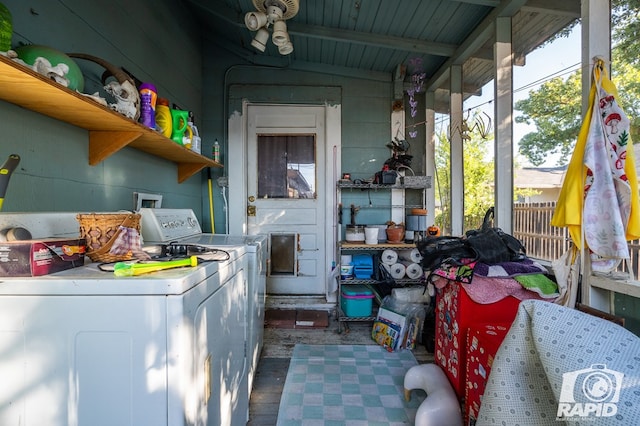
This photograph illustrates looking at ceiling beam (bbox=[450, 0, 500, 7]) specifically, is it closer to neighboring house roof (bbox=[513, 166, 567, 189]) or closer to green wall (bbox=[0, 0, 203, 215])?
neighboring house roof (bbox=[513, 166, 567, 189])

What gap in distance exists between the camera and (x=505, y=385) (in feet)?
2.92

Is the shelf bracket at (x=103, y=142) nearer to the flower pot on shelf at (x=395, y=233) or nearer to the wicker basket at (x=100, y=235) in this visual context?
the wicker basket at (x=100, y=235)

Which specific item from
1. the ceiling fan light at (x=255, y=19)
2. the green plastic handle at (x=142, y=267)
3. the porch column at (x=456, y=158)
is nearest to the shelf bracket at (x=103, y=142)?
the green plastic handle at (x=142, y=267)

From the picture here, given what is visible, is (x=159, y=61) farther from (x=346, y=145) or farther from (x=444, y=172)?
(x=444, y=172)

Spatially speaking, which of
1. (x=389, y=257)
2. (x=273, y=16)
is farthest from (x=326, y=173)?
(x=273, y=16)

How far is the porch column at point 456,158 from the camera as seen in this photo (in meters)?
2.59

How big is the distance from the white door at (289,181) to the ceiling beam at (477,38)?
1.18m

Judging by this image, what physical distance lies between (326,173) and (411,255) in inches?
45.8

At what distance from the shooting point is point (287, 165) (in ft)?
9.98

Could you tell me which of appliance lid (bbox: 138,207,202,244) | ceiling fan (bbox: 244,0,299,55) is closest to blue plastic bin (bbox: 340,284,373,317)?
appliance lid (bbox: 138,207,202,244)

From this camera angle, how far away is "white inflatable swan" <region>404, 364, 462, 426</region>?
137 centimetres

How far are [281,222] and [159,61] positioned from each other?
5.56 feet

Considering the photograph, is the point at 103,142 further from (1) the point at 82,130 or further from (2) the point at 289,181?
(2) the point at 289,181

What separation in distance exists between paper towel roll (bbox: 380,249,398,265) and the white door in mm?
648
